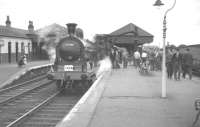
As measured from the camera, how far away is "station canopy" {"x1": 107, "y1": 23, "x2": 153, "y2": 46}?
2229 cm

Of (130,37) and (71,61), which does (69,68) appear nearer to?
(71,61)

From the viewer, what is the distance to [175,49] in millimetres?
15141

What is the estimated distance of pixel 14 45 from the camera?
3550cm

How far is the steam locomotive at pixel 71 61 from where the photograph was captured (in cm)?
1384

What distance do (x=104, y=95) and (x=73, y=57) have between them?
13.7ft

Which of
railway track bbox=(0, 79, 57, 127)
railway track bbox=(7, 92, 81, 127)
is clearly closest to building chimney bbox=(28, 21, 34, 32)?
railway track bbox=(0, 79, 57, 127)

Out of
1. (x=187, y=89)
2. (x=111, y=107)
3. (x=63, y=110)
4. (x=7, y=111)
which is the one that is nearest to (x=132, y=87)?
(x=187, y=89)

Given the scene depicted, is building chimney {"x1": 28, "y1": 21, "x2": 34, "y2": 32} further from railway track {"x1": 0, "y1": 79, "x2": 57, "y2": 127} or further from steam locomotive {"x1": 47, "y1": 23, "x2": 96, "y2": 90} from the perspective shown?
steam locomotive {"x1": 47, "y1": 23, "x2": 96, "y2": 90}

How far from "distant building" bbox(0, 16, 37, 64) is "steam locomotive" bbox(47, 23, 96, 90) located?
1922 cm

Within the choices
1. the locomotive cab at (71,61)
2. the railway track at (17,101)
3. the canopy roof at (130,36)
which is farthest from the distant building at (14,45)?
the locomotive cab at (71,61)

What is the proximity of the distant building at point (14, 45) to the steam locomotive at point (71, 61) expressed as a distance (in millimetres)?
19222

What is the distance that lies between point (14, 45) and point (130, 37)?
17845mm

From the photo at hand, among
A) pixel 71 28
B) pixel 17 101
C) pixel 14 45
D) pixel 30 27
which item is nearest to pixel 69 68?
pixel 71 28

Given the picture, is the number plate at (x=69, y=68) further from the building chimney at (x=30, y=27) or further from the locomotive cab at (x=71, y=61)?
the building chimney at (x=30, y=27)
